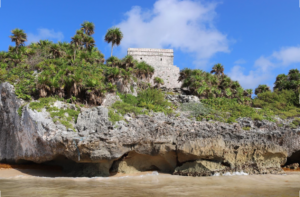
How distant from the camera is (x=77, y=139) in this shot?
1418cm

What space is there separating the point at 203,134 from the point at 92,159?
8.04 m

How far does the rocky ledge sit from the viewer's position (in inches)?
571

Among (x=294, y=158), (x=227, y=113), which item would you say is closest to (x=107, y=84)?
(x=227, y=113)

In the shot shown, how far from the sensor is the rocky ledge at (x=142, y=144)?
47.6ft

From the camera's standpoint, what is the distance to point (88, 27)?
34.1 metres

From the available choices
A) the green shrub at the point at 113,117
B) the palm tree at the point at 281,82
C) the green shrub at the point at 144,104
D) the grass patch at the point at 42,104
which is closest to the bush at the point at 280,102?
the palm tree at the point at 281,82

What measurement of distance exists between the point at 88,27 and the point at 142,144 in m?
25.0

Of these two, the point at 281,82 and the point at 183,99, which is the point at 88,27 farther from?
the point at 281,82

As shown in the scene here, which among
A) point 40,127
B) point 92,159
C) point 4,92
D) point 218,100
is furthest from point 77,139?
point 218,100

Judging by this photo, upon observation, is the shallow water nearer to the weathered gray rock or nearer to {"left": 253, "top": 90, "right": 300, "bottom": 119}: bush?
the weathered gray rock

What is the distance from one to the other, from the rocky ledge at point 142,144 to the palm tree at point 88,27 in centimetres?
1933

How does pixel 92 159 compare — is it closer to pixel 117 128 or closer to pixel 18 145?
pixel 117 128

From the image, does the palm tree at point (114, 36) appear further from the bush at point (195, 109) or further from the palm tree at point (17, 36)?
the bush at point (195, 109)

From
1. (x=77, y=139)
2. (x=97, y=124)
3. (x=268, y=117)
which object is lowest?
(x=77, y=139)
